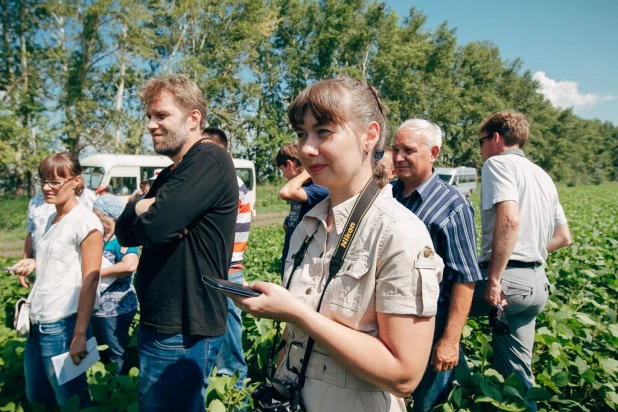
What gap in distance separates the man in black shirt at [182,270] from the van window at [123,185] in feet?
56.0

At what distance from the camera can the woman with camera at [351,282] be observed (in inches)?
46.0

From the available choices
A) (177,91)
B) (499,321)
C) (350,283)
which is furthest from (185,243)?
(499,321)

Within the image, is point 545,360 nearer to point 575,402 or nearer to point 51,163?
point 575,402

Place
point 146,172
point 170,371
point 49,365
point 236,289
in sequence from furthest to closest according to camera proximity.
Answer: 1. point 146,172
2. point 49,365
3. point 170,371
4. point 236,289

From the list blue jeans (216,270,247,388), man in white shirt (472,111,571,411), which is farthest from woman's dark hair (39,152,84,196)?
man in white shirt (472,111,571,411)

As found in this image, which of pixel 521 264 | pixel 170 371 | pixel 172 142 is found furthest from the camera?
pixel 521 264

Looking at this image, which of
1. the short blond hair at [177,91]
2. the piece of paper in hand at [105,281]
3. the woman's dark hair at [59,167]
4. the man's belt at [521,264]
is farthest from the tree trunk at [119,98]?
the man's belt at [521,264]

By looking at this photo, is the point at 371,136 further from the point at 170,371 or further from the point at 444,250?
the point at 170,371

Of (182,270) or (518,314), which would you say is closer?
(182,270)

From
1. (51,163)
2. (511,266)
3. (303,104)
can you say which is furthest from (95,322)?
(511,266)

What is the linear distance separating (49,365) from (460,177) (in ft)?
114

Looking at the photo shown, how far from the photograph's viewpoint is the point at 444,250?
2219 millimetres

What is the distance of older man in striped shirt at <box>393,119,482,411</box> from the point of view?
2.17m

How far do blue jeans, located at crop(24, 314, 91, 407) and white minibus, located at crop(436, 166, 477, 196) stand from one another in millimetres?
29849
